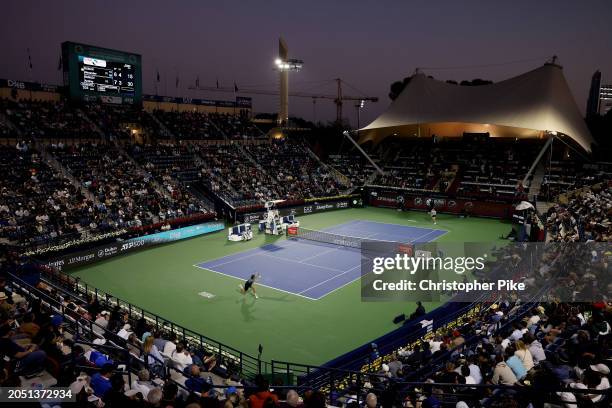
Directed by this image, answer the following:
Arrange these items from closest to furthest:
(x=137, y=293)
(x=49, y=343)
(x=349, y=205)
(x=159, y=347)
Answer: (x=49, y=343) → (x=159, y=347) → (x=137, y=293) → (x=349, y=205)

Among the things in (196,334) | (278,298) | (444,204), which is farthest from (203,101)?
(196,334)

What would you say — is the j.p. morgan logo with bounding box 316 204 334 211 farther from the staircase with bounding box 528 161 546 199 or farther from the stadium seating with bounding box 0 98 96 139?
the stadium seating with bounding box 0 98 96 139

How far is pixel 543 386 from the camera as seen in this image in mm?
5891

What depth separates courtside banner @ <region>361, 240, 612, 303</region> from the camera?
1387 centimetres

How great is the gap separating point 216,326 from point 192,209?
18.2 metres

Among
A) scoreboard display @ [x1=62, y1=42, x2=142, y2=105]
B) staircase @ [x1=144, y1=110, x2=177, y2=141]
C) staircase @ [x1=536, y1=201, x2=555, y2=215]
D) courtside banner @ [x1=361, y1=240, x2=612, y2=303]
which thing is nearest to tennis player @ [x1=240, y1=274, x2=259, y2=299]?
courtside banner @ [x1=361, y1=240, x2=612, y2=303]

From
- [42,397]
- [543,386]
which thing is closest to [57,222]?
[42,397]

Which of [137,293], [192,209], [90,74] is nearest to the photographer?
[137,293]

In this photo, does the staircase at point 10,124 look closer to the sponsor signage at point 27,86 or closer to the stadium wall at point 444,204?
the sponsor signage at point 27,86

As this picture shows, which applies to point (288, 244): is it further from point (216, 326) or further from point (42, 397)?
point (42, 397)

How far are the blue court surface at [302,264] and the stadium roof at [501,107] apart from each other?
17676 millimetres

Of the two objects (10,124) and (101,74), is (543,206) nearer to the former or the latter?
(101,74)

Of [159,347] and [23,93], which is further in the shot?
[23,93]

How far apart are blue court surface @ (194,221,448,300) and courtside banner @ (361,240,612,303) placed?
1353 millimetres
